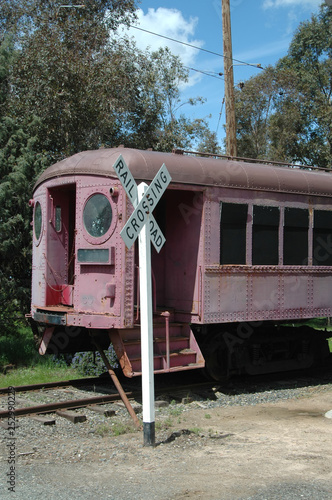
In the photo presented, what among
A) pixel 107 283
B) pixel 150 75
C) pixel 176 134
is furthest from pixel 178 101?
pixel 107 283

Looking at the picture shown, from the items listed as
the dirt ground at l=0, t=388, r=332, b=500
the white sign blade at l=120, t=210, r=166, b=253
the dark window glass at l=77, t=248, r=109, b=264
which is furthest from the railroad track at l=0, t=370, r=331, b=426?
the white sign blade at l=120, t=210, r=166, b=253

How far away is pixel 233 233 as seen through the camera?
917cm

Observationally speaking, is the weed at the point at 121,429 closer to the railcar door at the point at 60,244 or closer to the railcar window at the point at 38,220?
the railcar door at the point at 60,244

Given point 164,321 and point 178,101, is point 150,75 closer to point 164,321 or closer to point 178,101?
point 178,101

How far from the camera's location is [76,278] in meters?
8.66

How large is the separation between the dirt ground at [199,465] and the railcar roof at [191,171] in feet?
11.1

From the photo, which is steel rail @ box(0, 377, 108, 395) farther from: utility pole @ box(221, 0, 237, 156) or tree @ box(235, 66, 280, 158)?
tree @ box(235, 66, 280, 158)

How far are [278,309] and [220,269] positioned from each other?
1.33 metres

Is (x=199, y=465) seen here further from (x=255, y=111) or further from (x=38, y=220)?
(x=255, y=111)

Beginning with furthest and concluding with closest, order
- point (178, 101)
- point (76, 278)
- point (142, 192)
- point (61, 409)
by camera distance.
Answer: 1. point (178, 101)
2. point (76, 278)
3. point (61, 409)
4. point (142, 192)

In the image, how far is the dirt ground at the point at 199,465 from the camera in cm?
487

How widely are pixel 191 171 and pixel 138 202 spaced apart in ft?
8.64

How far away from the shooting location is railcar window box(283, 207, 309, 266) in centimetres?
975

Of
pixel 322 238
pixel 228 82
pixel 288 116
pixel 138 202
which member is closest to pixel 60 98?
pixel 228 82
